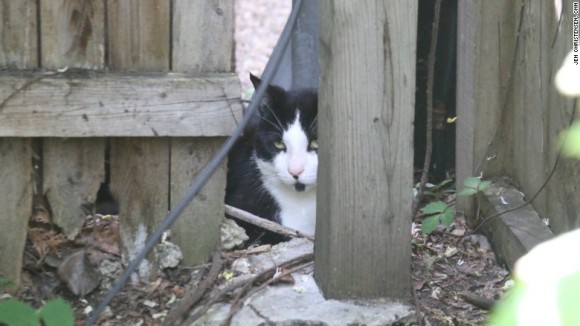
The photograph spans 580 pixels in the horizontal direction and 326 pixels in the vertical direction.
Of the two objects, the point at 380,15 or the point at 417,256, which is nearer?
the point at 380,15

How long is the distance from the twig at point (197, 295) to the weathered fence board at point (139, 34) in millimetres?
665

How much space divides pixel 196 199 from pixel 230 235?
0.19 m

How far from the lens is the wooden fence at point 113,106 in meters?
2.27

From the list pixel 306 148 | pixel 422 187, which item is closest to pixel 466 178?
pixel 422 187

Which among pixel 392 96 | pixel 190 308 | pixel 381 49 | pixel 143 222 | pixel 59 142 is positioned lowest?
pixel 190 308

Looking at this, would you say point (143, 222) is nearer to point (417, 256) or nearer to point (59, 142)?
point (59, 142)

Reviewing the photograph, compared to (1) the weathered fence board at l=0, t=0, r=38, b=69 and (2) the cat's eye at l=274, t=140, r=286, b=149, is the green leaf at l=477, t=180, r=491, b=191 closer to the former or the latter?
(2) the cat's eye at l=274, t=140, r=286, b=149

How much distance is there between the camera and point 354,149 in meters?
2.17

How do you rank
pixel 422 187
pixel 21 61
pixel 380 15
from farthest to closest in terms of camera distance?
pixel 422 187
pixel 21 61
pixel 380 15

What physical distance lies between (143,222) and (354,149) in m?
0.78

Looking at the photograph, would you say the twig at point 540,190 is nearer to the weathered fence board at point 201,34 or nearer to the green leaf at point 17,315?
the weathered fence board at point 201,34

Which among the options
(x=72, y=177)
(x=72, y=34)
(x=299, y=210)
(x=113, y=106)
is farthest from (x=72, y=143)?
(x=299, y=210)

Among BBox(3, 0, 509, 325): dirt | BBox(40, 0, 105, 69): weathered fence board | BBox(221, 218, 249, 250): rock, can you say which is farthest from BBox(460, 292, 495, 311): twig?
BBox(40, 0, 105, 69): weathered fence board

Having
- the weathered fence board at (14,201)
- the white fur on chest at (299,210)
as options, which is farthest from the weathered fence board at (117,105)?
the white fur on chest at (299,210)
